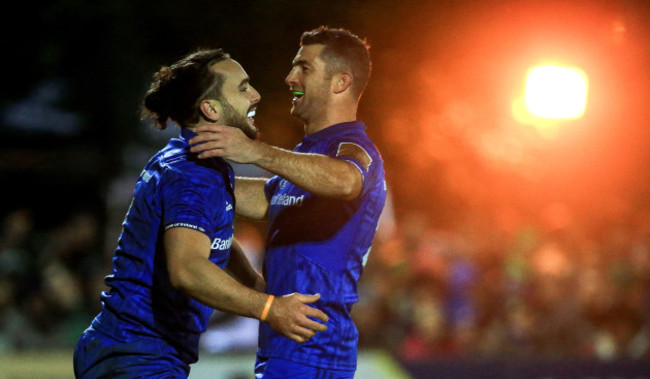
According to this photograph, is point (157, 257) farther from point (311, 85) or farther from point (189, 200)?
point (311, 85)

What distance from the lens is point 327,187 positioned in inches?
168

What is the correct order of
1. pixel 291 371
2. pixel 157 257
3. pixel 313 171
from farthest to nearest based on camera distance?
pixel 291 371 < pixel 313 171 < pixel 157 257

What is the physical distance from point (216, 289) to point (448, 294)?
6.10m

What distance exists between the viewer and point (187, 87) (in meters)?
4.38

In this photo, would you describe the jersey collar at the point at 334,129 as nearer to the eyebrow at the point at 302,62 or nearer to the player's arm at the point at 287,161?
the eyebrow at the point at 302,62

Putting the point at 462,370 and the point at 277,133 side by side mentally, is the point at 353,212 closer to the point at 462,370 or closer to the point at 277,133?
the point at 462,370

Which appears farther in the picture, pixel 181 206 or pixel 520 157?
pixel 520 157

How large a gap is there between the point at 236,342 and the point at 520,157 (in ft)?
14.4

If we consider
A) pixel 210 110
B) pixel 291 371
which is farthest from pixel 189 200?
pixel 291 371

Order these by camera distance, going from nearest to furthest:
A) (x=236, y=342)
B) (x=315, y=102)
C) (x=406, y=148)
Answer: (x=315, y=102) → (x=236, y=342) → (x=406, y=148)

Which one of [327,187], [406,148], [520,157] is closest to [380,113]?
[406,148]

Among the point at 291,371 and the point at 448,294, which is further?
the point at 448,294

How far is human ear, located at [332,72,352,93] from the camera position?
16.8 feet

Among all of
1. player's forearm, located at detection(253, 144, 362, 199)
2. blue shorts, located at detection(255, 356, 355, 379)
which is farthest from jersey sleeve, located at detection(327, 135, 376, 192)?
blue shorts, located at detection(255, 356, 355, 379)
